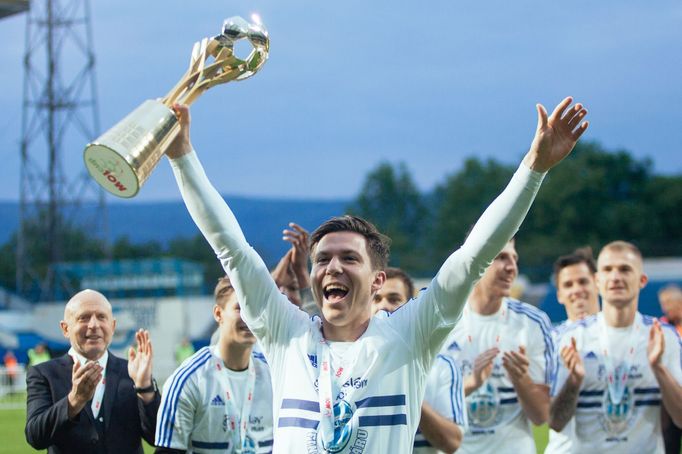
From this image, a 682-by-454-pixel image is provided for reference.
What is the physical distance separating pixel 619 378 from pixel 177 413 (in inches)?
130

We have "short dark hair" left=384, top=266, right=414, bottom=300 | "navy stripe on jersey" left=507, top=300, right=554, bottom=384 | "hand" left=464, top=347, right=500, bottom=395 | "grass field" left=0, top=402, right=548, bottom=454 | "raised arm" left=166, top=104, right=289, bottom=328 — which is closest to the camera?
"raised arm" left=166, top=104, right=289, bottom=328

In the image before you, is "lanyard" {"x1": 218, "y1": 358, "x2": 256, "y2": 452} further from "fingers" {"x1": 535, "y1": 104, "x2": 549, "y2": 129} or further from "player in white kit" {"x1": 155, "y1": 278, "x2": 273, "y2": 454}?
"fingers" {"x1": 535, "y1": 104, "x2": 549, "y2": 129}

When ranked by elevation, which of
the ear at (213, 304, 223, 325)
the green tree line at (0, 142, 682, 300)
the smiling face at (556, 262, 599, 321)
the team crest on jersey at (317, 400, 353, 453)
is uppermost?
the green tree line at (0, 142, 682, 300)

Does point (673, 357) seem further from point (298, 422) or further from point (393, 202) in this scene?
point (393, 202)

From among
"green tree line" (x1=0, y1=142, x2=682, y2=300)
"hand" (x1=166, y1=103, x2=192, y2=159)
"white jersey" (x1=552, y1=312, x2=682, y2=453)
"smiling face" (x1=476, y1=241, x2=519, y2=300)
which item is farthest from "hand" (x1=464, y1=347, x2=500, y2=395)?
"green tree line" (x1=0, y1=142, x2=682, y2=300)

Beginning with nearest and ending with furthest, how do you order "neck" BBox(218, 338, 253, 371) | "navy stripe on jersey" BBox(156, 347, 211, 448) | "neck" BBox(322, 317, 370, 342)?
"neck" BBox(322, 317, 370, 342)
"navy stripe on jersey" BBox(156, 347, 211, 448)
"neck" BBox(218, 338, 253, 371)

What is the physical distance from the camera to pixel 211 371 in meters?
6.44

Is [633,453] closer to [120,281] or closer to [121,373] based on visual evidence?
[121,373]

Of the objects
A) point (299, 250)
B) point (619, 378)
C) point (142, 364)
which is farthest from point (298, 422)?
point (619, 378)

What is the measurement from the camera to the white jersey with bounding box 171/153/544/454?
428 centimetres

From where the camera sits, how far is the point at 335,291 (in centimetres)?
452

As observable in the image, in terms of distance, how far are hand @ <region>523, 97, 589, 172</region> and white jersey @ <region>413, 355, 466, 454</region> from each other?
2086 mm

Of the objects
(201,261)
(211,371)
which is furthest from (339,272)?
(201,261)

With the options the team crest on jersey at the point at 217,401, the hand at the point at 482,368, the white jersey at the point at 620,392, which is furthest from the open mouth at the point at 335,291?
the white jersey at the point at 620,392
